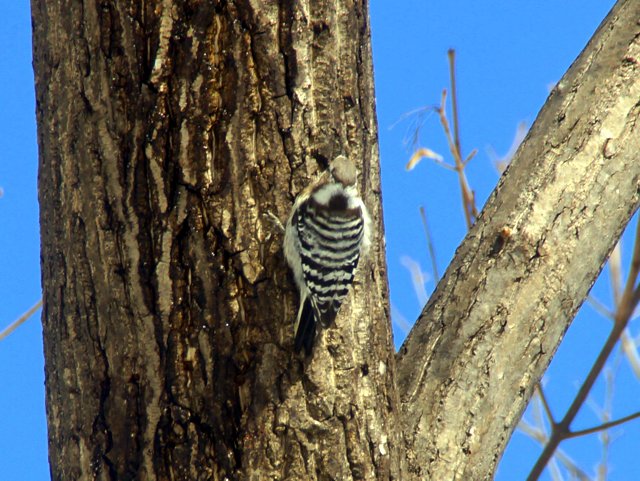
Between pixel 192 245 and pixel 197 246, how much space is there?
2cm

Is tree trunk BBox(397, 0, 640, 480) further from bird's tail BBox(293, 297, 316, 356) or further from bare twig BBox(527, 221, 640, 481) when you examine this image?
bird's tail BBox(293, 297, 316, 356)

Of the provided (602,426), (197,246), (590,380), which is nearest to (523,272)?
(590,380)

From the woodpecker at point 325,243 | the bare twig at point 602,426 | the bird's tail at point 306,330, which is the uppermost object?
the woodpecker at point 325,243

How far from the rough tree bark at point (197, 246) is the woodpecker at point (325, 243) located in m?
0.05

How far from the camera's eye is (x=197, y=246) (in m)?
2.83

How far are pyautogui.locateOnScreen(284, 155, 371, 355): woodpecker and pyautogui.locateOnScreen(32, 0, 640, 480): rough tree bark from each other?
0.05 m

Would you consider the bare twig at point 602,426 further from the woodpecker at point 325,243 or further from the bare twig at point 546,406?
the woodpecker at point 325,243

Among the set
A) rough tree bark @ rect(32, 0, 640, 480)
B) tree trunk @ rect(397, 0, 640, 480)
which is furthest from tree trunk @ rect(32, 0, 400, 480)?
tree trunk @ rect(397, 0, 640, 480)

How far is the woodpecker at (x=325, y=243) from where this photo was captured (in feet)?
9.53

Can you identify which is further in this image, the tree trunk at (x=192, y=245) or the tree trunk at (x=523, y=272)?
the tree trunk at (x=523, y=272)

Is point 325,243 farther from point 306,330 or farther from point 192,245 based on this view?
point 192,245

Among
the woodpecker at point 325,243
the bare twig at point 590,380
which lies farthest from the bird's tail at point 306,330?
the bare twig at point 590,380

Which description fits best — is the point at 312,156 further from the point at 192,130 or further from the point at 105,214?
the point at 105,214

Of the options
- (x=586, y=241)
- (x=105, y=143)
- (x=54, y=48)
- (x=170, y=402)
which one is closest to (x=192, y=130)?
(x=105, y=143)
